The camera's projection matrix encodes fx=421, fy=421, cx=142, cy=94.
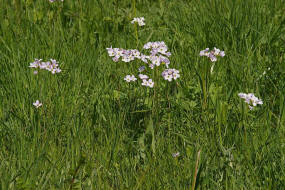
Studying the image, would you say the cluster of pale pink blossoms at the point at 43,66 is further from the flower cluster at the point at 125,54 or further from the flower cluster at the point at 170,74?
the flower cluster at the point at 170,74

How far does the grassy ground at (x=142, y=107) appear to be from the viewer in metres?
2.20

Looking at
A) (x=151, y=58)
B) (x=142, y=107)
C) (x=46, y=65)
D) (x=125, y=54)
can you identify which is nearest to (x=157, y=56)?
(x=151, y=58)

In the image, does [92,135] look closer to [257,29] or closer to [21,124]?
[21,124]

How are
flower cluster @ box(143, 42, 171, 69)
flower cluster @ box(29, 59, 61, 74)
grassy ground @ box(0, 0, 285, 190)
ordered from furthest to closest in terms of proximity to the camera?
1. flower cluster @ box(29, 59, 61, 74)
2. flower cluster @ box(143, 42, 171, 69)
3. grassy ground @ box(0, 0, 285, 190)

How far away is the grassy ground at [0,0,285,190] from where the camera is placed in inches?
86.7

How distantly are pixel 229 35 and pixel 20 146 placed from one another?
192 centimetres

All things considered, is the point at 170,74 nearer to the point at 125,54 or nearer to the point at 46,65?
the point at 125,54

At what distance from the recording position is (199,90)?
9.27 ft

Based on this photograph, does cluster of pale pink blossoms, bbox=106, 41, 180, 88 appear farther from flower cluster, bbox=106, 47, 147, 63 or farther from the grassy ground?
the grassy ground

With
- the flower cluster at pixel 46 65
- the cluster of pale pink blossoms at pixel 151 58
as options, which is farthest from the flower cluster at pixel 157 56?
the flower cluster at pixel 46 65

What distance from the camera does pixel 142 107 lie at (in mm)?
2729

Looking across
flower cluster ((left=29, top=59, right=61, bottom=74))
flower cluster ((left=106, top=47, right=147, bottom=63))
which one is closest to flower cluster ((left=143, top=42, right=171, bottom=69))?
flower cluster ((left=106, top=47, right=147, bottom=63))

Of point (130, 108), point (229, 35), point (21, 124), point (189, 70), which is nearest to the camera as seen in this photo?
point (21, 124)

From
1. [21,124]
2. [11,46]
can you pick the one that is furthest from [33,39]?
[21,124]
